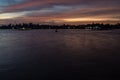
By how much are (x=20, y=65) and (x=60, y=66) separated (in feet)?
14.4

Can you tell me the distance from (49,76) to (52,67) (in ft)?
12.3

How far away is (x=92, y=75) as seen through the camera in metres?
18.7

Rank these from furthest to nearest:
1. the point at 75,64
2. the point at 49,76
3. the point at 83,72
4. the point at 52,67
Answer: the point at 75,64, the point at 52,67, the point at 83,72, the point at 49,76

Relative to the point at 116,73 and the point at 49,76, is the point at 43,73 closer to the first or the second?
the point at 49,76

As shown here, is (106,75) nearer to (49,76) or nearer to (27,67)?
(49,76)

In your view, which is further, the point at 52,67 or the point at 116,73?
the point at 52,67

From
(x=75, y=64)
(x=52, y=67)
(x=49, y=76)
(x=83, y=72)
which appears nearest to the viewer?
(x=49, y=76)

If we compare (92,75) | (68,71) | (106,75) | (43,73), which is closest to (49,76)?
(43,73)

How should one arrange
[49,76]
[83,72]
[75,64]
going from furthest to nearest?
[75,64] < [83,72] < [49,76]

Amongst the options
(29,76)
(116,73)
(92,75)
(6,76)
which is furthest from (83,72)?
(6,76)

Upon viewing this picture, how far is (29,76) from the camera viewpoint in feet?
60.2

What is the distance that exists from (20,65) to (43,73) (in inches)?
192

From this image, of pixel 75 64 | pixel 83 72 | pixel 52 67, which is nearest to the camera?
pixel 83 72

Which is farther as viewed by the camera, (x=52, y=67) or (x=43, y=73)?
(x=52, y=67)
